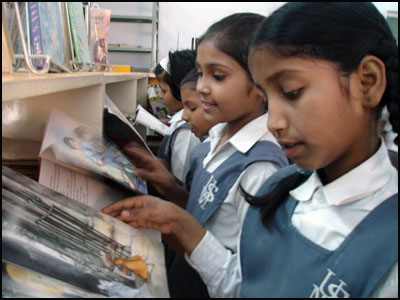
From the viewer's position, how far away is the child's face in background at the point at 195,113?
1.55 metres

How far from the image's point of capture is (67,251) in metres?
0.51

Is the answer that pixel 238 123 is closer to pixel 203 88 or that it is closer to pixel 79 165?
pixel 203 88

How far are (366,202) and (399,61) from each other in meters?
0.23

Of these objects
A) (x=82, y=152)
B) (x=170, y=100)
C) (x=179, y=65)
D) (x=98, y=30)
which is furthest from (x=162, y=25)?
(x=82, y=152)

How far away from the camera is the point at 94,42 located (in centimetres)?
179

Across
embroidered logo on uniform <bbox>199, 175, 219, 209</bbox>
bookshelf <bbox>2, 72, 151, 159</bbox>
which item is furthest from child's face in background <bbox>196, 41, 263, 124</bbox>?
bookshelf <bbox>2, 72, 151, 159</bbox>

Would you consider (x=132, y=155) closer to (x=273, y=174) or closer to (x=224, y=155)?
(x=224, y=155)

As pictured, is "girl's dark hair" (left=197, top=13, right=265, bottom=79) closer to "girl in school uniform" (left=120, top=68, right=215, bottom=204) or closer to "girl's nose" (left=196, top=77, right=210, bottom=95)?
"girl's nose" (left=196, top=77, right=210, bottom=95)

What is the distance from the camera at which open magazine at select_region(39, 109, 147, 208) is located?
0.65 m

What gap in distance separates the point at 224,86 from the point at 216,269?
1.72 feet

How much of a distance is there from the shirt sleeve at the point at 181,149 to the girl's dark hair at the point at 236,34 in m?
0.69

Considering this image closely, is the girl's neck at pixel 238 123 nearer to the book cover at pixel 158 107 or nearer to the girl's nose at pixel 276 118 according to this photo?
the girl's nose at pixel 276 118

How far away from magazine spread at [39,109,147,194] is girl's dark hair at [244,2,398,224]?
1.29 ft

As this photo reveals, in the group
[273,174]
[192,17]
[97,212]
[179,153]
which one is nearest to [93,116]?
[97,212]
